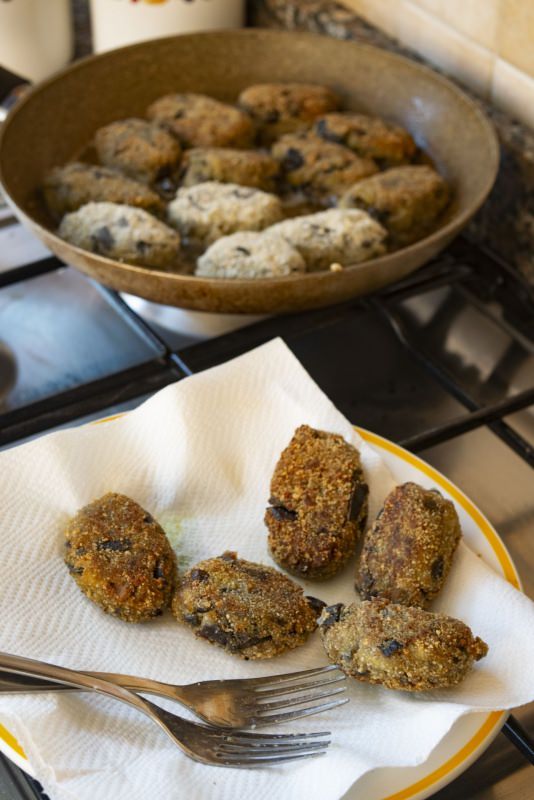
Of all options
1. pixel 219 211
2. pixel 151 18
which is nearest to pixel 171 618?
pixel 219 211

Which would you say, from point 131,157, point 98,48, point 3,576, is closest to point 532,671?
point 3,576

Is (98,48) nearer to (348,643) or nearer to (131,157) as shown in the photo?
(131,157)

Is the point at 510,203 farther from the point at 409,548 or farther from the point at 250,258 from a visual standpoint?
the point at 409,548

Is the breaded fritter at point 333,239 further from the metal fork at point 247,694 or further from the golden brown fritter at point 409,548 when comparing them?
the metal fork at point 247,694

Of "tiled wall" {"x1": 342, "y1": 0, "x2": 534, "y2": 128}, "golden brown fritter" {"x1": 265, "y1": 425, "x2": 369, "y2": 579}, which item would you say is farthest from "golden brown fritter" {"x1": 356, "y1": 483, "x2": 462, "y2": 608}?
"tiled wall" {"x1": 342, "y1": 0, "x2": 534, "y2": 128}

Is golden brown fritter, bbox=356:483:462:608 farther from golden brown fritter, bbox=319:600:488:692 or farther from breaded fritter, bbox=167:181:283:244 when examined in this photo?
breaded fritter, bbox=167:181:283:244
